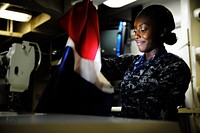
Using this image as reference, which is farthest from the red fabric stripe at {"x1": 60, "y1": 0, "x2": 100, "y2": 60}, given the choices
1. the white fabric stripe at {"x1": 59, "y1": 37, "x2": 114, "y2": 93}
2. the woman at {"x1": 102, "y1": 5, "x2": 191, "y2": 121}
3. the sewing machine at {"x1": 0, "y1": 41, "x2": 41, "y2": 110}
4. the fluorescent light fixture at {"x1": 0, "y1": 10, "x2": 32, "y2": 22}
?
the fluorescent light fixture at {"x1": 0, "y1": 10, "x2": 32, "y2": 22}

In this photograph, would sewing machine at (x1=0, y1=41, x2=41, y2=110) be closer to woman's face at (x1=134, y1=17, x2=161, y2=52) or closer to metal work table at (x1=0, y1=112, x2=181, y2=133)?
woman's face at (x1=134, y1=17, x2=161, y2=52)

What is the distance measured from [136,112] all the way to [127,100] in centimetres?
10

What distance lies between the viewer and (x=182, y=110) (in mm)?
1930

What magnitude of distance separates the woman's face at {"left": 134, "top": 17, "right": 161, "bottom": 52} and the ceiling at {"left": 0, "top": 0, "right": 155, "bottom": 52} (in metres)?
0.60

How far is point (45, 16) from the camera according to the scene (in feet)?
11.2

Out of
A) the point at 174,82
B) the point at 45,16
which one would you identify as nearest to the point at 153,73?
the point at 174,82

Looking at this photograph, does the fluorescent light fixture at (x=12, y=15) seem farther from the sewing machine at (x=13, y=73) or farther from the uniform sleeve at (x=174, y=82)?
the uniform sleeve at (x=174, y=82)

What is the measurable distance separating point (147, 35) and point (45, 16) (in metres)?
2.15

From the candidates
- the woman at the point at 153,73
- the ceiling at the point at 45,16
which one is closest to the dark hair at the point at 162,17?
the woman at the point at 153,73

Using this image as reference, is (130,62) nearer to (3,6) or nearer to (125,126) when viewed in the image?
(125,126)

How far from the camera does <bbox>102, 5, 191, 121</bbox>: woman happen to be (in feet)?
4.43

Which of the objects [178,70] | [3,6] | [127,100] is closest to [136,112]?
[127,100]

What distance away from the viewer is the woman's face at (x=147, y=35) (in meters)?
1.58

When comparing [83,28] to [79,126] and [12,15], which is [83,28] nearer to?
[79,126]
